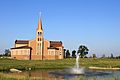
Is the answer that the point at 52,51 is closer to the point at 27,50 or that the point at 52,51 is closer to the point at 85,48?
the point at 27,50

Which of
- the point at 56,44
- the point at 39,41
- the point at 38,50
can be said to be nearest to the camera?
the point at 38,50

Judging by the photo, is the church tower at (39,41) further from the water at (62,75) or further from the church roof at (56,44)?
the water at (62,75)

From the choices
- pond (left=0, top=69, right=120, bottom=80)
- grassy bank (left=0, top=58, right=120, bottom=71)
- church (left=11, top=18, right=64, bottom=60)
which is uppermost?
church (left=11, top=18, right=64, bottom=60)

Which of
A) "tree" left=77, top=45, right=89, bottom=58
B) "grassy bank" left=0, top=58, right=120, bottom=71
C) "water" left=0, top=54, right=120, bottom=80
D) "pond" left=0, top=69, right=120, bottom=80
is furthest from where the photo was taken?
"tree" left=77, top=45, right=89, bottom=58

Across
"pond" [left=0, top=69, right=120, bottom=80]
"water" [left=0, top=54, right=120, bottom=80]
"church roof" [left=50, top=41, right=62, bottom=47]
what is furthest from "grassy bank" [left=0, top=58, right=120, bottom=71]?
"church roof" [left=50, top=41, right=62, bottom=47]

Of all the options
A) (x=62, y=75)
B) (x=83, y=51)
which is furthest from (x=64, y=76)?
(x=83, y=51)

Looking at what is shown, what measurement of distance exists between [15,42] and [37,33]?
20253 millimetres

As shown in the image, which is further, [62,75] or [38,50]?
[38,50]

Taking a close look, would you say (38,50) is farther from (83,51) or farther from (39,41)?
(83,51)

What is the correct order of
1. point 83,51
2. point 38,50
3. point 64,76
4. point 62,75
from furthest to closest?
point 83,51
point 38,50
point 62,75
point 64,76

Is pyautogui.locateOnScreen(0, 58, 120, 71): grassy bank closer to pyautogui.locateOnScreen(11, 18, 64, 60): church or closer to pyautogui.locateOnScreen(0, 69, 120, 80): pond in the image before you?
pyautogui.locateOnScreen(0, 69, 120, 80): pond

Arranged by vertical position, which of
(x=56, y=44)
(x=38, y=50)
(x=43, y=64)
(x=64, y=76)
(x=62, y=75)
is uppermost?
(x=56, y=44)

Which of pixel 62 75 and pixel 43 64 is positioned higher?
pixel 43 64

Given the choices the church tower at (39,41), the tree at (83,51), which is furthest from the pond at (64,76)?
the tree at (83,51)
